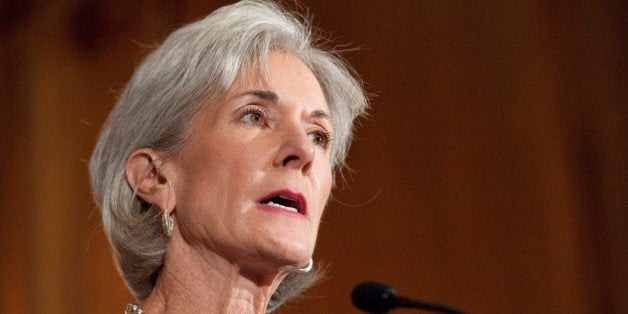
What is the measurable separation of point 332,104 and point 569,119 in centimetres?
144

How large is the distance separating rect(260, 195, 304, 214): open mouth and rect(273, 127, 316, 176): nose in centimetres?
7

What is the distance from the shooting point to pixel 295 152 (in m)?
1.69

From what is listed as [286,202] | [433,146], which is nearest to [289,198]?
[286,202]

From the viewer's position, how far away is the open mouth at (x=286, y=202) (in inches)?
66.4

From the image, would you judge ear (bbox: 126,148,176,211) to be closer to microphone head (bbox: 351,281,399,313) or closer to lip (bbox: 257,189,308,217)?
lip (bbox: 257,189,308,217)

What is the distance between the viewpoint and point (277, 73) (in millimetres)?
1857

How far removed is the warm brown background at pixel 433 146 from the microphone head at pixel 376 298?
169cm

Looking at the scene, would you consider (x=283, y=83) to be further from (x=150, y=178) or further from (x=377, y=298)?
(x=377, y=298)

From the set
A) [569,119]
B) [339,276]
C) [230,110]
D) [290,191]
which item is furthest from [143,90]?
[569,119]

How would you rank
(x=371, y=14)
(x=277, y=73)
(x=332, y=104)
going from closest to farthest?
1. (x=277, y=73)
2. (x=332, y=104)
3. (x=371, y=14)

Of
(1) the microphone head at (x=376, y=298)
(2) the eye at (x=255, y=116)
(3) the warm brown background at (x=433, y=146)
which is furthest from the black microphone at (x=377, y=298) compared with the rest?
(3) the warm brown background at (x=433, y=146)

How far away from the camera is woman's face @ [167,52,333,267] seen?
1.66 metres

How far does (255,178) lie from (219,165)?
0.09m

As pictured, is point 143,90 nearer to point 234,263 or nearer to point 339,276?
point 234,263
